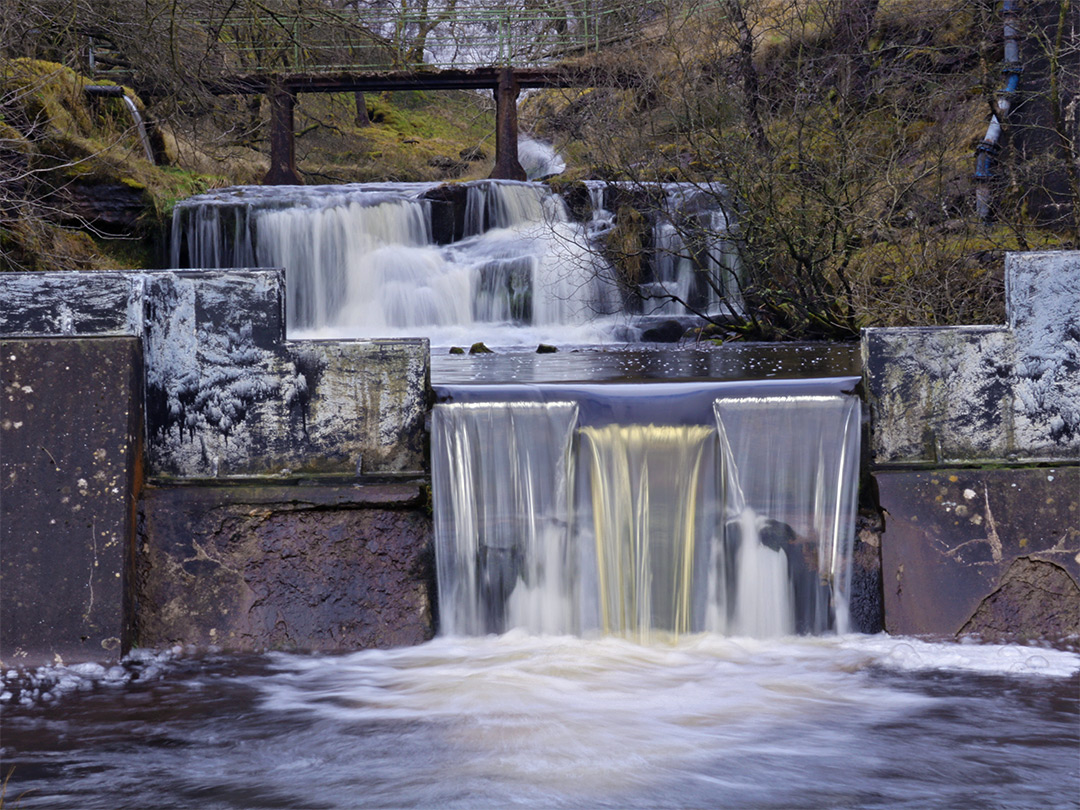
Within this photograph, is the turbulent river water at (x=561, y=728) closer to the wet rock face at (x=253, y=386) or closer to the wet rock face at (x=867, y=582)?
the wet rock face at (x=867, y=582)

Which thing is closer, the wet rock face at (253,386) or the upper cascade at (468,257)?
the wet rock face at (253,386)

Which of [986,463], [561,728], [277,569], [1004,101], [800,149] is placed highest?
[1004,101]

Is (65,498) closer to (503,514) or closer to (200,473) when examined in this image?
Result: (200,473)

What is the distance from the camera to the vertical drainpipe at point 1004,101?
11.0 meters

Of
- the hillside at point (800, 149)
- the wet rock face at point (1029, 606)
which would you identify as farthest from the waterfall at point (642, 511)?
the hillside at point (800, 149)

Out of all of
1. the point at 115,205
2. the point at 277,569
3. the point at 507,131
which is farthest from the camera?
the point at 507,131

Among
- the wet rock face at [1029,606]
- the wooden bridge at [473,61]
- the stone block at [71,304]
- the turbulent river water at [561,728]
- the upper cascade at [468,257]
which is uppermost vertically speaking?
the wooden bridge at [473,61]

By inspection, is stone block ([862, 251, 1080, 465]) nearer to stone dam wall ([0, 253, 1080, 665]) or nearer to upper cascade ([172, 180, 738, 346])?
stone dam wall ([0, 253, 1080, 665])

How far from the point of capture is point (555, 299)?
11758 mm

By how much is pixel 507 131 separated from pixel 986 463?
14874 mm

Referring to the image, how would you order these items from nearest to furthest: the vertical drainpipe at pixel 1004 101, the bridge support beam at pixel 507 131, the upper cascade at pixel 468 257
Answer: the vertical drainpipe at pixel 1004 101, the upper cascade at pixel 468 257, the bridge support beam at pixel 507 131

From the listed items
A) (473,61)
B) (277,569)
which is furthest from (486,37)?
(277,569)

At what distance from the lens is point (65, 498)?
367cm

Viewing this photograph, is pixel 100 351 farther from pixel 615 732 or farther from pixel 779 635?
pixel 779 635
